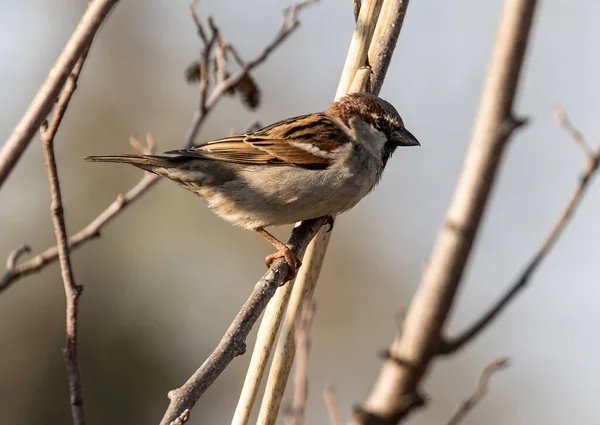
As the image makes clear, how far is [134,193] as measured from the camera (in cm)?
321

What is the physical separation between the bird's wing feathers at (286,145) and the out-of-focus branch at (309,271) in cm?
Result: 52

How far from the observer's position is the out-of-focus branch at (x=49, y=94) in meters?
1.51

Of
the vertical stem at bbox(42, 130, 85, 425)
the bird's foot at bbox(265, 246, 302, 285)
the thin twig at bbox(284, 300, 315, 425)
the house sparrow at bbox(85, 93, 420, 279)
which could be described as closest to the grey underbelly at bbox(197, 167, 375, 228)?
the house sparrow at bbox(85, 93, 420, 279)

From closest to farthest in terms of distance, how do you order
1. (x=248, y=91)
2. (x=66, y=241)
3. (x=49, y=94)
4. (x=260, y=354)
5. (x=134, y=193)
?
(x=49, y=94)
(x=66, y=241)
(x=260, y=354)
(x=134, y=193)
(x=248, y=91)

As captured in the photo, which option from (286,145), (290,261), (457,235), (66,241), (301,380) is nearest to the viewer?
(457,235)

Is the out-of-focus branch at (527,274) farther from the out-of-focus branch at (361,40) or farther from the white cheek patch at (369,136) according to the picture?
the white cheek patch at (369,136)

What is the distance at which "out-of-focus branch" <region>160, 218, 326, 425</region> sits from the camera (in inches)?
74.9

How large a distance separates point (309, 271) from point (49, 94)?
1624 millimetres

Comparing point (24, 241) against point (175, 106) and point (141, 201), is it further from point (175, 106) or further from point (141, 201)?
point (175, 106)

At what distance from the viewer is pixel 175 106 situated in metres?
14.8

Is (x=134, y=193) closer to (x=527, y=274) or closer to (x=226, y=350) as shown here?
(x=226, y=350)

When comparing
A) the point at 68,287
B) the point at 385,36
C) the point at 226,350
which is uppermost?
the point at 385,36

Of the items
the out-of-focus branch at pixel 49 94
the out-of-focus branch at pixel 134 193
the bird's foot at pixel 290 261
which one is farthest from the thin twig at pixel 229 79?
the out-of-focus branch at pixel 49 94

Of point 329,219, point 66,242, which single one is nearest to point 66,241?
point 66,242
